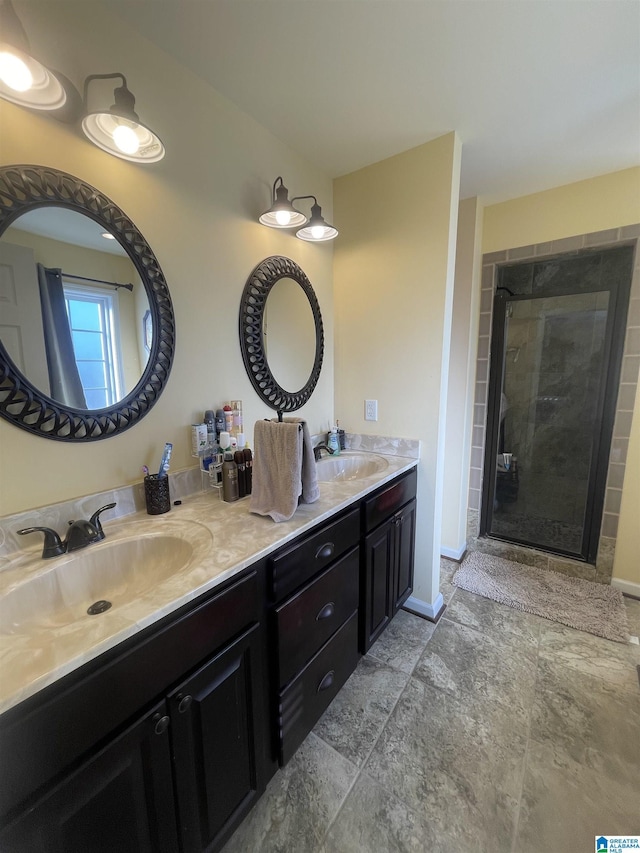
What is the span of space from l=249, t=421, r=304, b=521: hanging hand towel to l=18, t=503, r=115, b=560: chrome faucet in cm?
48

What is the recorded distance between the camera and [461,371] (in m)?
2.49

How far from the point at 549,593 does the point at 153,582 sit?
2430 millimetres

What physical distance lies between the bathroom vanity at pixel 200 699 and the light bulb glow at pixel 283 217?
1.24 metres

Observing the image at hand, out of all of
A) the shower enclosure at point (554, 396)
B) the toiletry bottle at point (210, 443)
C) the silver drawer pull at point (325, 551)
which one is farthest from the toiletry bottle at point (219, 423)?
the shower enclosure at point (554, 396)

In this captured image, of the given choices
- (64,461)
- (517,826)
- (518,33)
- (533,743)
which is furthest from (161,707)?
(518,33)

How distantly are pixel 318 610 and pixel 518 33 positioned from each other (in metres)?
2.16

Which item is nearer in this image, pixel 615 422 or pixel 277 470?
pixel 277 470

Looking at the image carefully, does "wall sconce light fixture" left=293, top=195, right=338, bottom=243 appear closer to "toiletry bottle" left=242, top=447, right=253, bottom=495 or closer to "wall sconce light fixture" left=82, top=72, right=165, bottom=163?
Result: "wall sconce light fixture" left=82, top=72, right=165, bottom=163

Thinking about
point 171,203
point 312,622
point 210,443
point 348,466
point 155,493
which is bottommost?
point 312,622

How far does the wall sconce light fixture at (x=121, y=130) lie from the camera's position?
37.5 inches

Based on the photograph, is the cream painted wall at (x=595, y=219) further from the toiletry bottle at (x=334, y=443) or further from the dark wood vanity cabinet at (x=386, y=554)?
the toiletry bottle at (x=334, y=443)

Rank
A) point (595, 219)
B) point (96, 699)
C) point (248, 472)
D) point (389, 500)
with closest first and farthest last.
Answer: point (96, 699) < point (248, 472) < point (389, 500) < point (595, 219)

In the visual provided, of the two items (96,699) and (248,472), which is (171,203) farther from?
(96,699)

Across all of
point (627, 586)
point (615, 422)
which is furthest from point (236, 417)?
point (627, 586)
